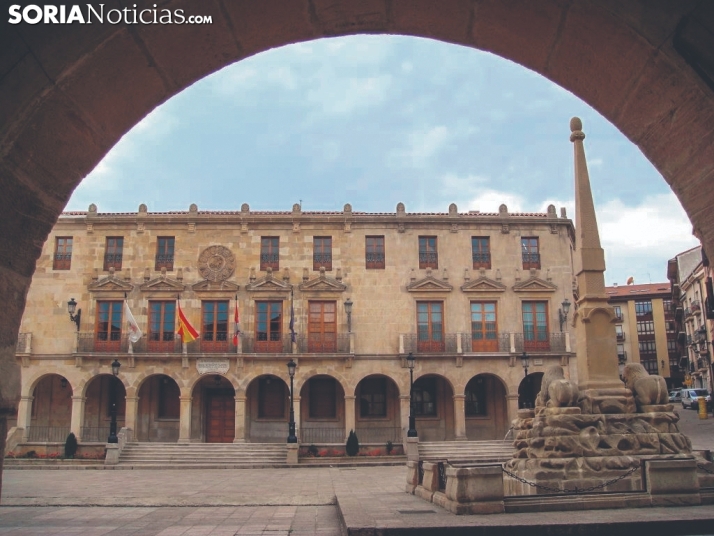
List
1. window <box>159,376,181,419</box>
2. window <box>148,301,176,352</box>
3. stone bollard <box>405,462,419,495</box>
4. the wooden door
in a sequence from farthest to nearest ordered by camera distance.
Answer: window <box>159,376,181,419</box> → the wooden door → window <box>148,301,176,352</box> → stone bollard <box>405,462,419,495</box>

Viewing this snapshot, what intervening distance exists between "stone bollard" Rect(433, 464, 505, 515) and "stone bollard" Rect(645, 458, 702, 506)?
7.19 feet

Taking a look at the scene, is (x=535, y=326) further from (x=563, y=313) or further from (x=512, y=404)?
(x=512, y=404)

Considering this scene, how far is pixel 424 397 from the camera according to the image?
32.2 meters

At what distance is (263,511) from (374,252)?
2170cm

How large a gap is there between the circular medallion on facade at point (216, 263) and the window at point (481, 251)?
1164 cm

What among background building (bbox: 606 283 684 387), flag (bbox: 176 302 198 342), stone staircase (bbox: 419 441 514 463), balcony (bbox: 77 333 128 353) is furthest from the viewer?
background building (bbox: 606 283 684 387)

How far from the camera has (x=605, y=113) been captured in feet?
10.8

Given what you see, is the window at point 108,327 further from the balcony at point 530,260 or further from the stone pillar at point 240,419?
the balcony at point 530,260

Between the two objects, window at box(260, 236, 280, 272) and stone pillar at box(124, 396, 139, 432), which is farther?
window at box(260, 236, 280, 272)

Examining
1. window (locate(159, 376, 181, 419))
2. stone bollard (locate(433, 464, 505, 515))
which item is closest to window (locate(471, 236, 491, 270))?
window (locate(159, 376, 181, 419))

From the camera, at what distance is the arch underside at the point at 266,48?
2.81 m

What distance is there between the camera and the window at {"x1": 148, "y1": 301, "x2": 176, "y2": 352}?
102 ft

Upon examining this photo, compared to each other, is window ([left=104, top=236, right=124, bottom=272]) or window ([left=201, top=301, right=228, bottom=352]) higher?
window ([left=104, top=236, right=124, bottom=272])

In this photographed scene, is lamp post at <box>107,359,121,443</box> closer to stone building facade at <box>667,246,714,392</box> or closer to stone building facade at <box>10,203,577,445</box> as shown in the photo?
stone building facade at <box>10,203,577,445</box>
